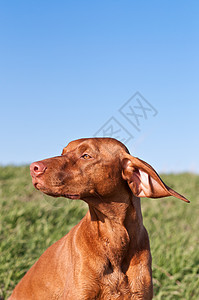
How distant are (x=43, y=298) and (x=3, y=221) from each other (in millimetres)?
3073

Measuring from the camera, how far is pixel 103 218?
2.96 metres

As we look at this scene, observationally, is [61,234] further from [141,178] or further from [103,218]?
[141,178]

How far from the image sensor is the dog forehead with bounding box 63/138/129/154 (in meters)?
2.79

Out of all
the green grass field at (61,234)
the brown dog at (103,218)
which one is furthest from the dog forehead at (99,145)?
the green grass field at (61,234)

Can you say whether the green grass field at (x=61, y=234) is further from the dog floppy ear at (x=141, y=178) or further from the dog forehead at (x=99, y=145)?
the dog floppy ear at (x=141, y=178)

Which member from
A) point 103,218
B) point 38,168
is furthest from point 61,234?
point 38,168

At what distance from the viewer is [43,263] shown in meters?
3.31

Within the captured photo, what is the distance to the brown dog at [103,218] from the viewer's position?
2676mm

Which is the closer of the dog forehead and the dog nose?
the dog nose

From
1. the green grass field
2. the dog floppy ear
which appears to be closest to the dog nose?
the dog floppy ear

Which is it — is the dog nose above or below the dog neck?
above

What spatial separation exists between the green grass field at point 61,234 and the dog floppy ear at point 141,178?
1.60 meters

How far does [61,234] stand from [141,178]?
351 centimetres

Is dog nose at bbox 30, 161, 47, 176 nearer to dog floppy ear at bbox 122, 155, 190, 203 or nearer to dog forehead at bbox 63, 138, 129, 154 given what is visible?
dog forehead at bbox 63, 138, 129, 154
